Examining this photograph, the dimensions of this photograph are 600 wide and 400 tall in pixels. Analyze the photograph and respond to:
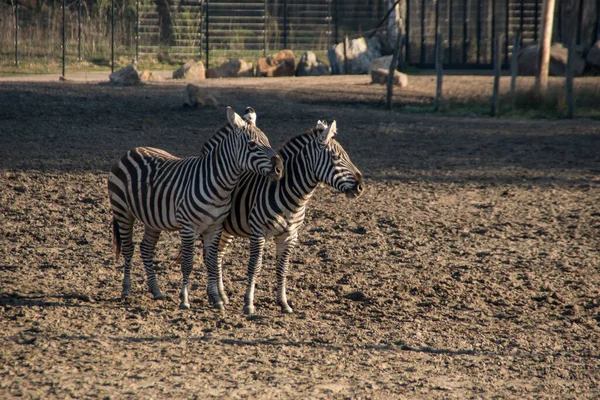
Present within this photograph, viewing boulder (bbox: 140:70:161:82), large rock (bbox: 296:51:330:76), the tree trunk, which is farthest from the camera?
large rock (bbox: 296:51:330:76)

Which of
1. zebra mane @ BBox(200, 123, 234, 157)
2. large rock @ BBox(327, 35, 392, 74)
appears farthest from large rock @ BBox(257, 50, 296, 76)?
zebra mane @ BBox(200, 123, 234, 157)

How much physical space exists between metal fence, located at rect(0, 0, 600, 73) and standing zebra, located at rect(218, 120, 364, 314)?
70.2ft

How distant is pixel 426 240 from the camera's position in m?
8.80

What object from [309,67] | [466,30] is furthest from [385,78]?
[466,30]

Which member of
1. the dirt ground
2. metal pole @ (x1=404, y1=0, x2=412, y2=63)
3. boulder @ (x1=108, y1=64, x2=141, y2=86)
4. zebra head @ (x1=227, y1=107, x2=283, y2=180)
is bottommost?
the dirt ground

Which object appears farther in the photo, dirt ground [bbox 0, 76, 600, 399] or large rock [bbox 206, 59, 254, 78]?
large rock [bbox 206, 59, 254, 78]

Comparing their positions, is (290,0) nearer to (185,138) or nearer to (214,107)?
(214,107)

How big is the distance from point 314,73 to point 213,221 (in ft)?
68.0

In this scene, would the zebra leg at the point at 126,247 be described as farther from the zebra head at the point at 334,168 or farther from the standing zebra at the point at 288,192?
the zebra head at the point at 334,168

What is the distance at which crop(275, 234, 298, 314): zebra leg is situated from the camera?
637 centimetres

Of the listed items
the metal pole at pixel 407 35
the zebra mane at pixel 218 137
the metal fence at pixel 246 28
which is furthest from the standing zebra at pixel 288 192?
the metal pole at pixel 407 35

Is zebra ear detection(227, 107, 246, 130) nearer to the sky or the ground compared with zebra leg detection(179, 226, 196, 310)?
nearer to the sky

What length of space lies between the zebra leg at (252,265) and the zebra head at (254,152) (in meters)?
0.57

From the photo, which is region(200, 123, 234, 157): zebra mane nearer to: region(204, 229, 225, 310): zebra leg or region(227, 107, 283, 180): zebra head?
region(227, 107, 283, 180): zebra head
